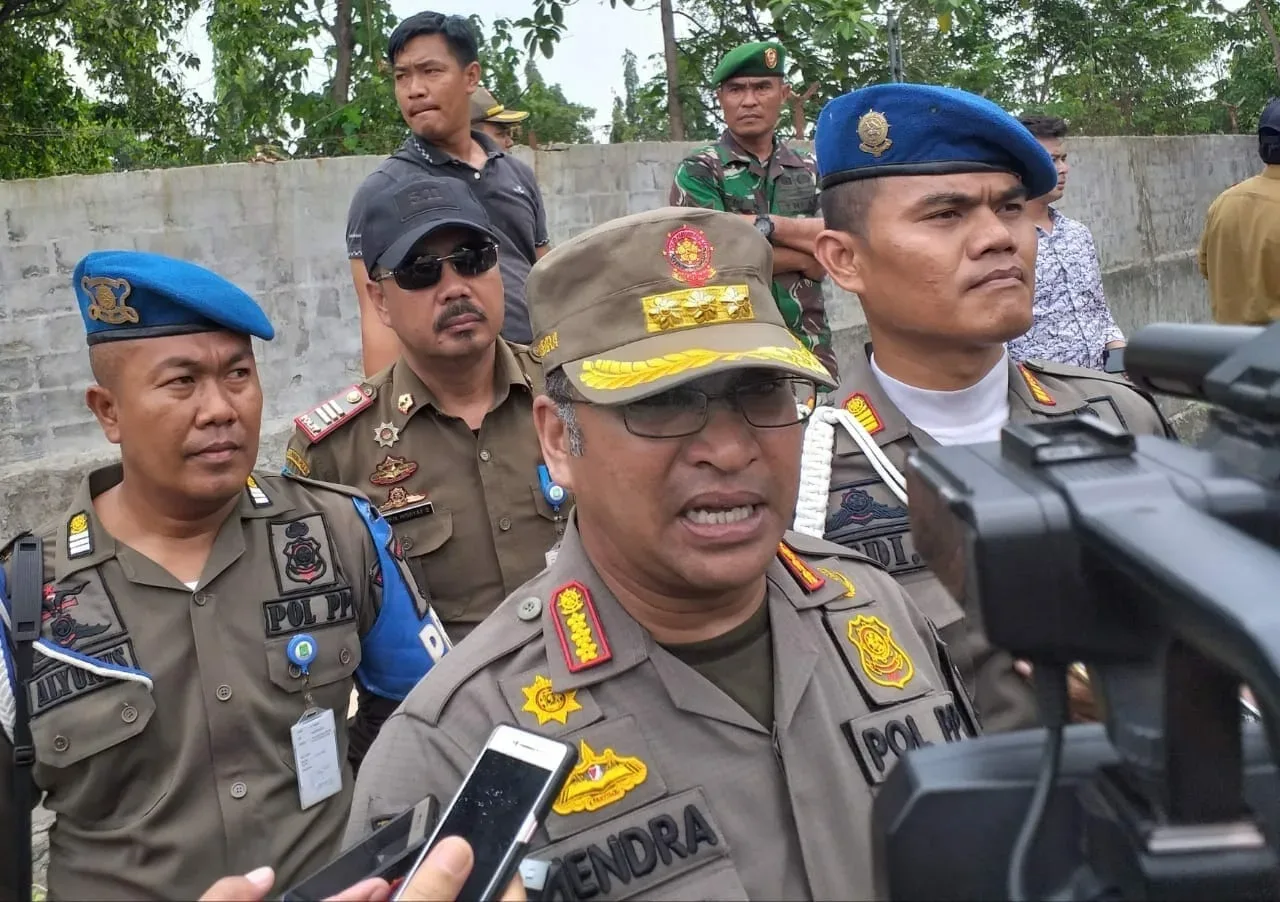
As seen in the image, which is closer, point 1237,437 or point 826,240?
point 1237,437

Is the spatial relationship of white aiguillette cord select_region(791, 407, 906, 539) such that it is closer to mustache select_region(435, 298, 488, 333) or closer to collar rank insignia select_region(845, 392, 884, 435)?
collar rank insignia select_region(845, 392, 884, 435)

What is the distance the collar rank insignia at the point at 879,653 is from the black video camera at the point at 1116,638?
87cm

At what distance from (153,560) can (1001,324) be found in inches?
67.3

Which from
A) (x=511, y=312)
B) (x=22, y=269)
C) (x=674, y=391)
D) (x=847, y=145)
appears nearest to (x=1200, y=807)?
(x=674, y=391)

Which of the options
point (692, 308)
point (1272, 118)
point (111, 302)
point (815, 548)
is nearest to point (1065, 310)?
point (1272, 118)

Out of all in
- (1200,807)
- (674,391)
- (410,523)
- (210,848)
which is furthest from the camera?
(410,523)

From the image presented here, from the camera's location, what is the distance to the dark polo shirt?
3855 millimetres

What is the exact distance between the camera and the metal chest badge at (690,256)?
1.69 meters

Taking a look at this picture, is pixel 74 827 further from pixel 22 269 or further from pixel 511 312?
pixel 22 269

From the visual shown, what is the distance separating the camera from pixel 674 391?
1.62 m

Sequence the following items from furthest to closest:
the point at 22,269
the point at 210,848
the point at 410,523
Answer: the point at 22,269 → the point at 410,523 → the point at 210,848

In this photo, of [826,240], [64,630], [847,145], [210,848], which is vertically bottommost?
[210,848]

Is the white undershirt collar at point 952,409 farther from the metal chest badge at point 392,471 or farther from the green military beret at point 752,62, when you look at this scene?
the green military beret at point 752,62

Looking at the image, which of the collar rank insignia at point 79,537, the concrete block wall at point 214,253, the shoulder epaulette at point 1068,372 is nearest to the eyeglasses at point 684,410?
the shoulder epaulette at point 1068,372
